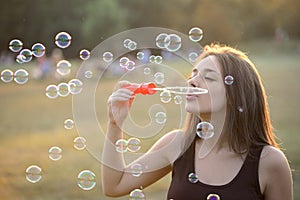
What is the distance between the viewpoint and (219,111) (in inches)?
64.4

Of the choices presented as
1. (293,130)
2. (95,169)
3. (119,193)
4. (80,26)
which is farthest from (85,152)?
(80,26)

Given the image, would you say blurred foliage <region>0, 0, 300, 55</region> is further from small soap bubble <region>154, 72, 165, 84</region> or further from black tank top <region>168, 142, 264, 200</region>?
black tank top <region>168, 142, 264, 200</region>

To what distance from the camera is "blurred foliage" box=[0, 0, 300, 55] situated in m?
8.16

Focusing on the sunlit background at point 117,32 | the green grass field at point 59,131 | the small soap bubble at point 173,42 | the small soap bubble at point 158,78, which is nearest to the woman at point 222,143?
the small soap bubble at point 158,78

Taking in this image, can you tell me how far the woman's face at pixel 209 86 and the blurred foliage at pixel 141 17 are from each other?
661 centimetres

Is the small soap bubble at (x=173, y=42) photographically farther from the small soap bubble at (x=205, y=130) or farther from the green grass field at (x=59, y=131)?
the small soap bubble at (x=205, y=130)

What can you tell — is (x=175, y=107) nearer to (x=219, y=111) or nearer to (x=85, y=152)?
(x=85, y=152)

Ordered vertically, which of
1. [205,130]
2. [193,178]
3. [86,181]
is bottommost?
[86,181]

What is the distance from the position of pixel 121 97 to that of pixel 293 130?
13.5 feet

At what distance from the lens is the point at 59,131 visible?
230 inches

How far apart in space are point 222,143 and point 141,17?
7.36 metres

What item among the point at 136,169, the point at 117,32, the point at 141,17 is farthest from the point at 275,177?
the point at 141,17

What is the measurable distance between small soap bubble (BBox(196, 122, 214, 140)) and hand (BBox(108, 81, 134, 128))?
0.21m

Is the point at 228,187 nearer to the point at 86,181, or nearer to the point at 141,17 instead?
the point at 86,181
